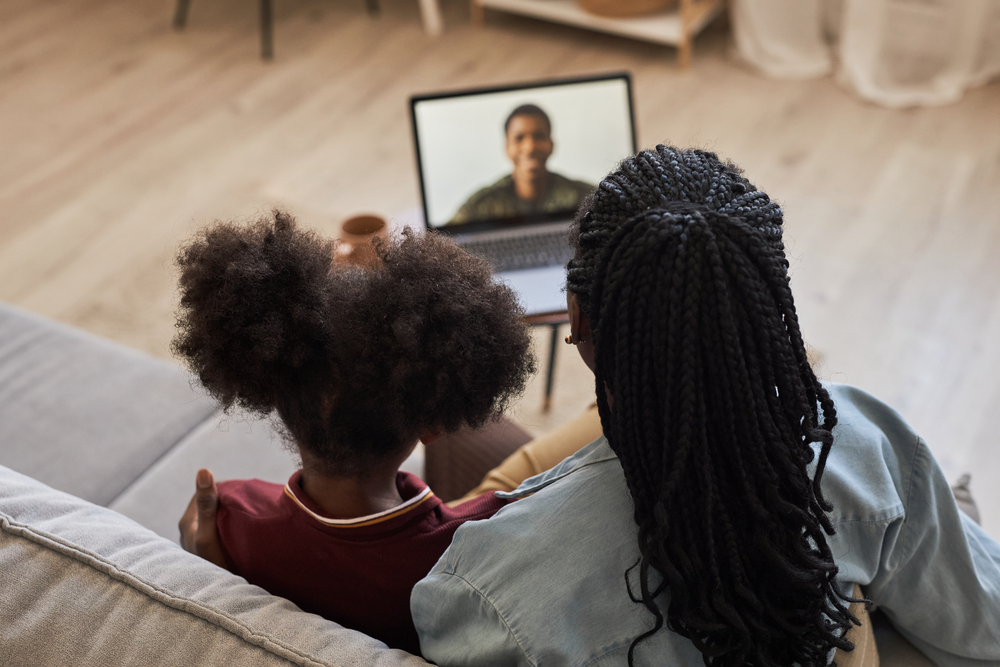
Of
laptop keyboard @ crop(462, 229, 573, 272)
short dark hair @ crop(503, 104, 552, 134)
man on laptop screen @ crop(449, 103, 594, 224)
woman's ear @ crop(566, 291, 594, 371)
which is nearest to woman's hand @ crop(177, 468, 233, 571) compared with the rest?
woman's ear @ crop(566, 291, 594, 371)

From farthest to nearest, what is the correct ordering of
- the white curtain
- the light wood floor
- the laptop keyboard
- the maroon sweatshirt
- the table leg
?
the white curtain → the light wood floor → the table leg → the laptop keyboard → the maroon sweatshirt

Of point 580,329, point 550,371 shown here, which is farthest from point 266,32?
point 580,329

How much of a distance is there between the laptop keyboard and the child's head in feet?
2.44

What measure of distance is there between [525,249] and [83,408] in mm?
803

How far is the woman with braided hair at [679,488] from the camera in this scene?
0.60 meters

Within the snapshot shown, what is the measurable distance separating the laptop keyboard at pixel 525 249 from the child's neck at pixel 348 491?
748mm

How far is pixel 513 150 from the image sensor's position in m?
1.67

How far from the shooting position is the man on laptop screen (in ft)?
5.47

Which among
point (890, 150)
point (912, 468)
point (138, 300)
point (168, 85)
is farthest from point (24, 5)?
point (912, 468)

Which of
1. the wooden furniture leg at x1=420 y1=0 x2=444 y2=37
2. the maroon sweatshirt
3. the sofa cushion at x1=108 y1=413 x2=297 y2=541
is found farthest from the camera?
the wooden furniture leg at x1=420 y1=0 x2=444 y2=37

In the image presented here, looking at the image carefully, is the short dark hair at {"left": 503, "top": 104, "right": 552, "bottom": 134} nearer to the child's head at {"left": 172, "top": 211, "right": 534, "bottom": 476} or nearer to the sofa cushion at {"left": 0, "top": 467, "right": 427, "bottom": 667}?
the child's head at {"left": 172, "top": 211, "right": 534, "bottom": 476}

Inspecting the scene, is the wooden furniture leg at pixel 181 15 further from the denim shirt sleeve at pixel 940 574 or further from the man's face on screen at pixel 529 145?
the denim shirt sleeve at pixel 940 574

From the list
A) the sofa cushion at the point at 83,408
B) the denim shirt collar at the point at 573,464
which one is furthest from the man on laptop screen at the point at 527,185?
the denim shirt collar at the point at 573,464

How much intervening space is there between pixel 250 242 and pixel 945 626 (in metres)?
0.75
